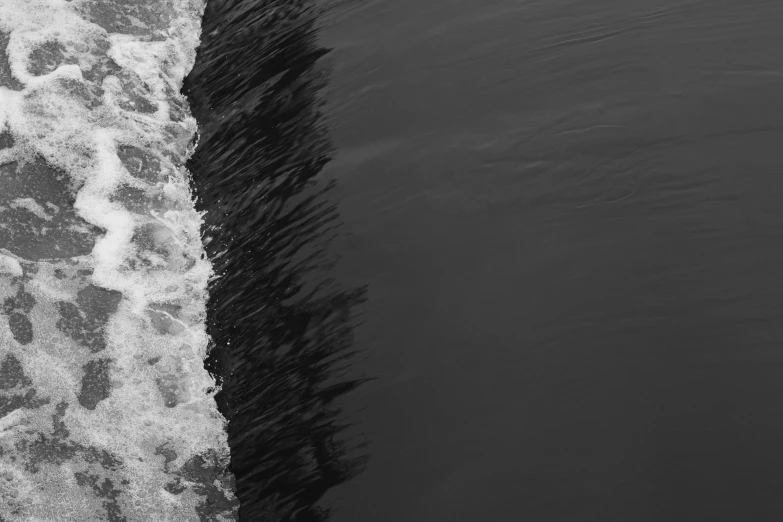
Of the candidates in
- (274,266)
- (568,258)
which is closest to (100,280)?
(274,266)

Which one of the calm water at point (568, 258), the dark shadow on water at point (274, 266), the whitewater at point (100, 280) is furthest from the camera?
the whitewater at point (100, 280)

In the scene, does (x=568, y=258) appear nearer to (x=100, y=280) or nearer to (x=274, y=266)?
(x=274, y=266)

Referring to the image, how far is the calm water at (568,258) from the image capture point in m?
4.33

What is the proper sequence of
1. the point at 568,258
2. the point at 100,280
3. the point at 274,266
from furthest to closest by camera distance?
the point at 100,280 < the point at 274,266 < the point at 568,258

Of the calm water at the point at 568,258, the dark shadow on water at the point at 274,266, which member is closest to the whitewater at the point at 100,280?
the dark shadow on water at the point at 274,266

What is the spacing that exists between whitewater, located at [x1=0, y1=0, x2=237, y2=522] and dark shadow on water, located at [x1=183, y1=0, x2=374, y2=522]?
195 millimetres

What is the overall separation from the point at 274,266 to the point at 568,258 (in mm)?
2027

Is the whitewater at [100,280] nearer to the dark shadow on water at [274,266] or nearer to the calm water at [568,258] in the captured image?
the dark shadow on water at [274,266]

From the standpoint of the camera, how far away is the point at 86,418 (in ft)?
18.0

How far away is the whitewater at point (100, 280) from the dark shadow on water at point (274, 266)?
195 millimetres

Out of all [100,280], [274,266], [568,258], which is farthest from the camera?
[100,280]

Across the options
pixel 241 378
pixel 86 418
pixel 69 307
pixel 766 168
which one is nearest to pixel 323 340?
pixel 241 378

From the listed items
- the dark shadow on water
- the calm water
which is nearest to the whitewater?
the dark shadow on water

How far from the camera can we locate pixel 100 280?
6.27m
